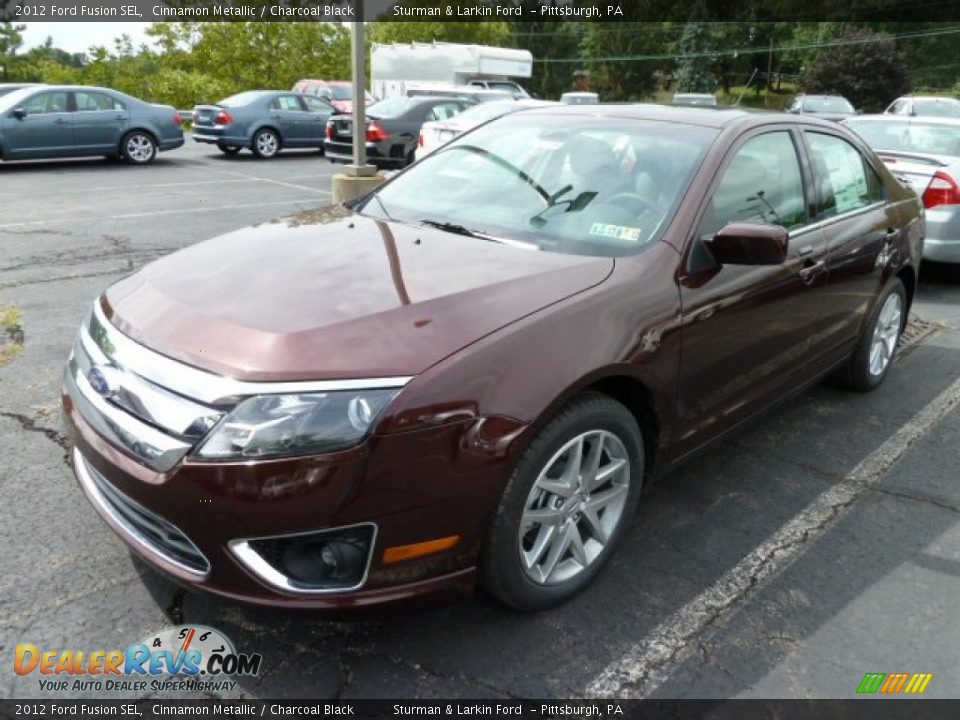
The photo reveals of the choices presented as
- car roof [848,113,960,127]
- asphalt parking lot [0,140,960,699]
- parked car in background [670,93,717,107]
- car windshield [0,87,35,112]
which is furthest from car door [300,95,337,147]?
asphalt parking lot [0,140,960,699]

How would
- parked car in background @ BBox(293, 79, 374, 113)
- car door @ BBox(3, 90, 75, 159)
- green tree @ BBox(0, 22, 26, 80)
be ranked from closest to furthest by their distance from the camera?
car door @ BBox(3, 90, 75, 159) → parked car in background @ BBox(293, 79, 374, 113) → green tree @ BBox(0, 22, 26, 80)

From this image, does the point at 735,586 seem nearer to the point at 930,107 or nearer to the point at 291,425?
the point at 291,425

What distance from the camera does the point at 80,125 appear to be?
14.0 metres

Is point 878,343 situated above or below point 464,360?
below

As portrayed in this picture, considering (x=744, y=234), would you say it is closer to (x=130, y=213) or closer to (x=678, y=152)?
(x=678, y=152)

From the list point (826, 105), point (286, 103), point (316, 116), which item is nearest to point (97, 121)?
point (286, 103)

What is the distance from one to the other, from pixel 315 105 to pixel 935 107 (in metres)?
15.5

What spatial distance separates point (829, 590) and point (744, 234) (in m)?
1.29

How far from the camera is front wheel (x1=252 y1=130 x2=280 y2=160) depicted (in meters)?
17.0

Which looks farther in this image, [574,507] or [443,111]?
[443,111]

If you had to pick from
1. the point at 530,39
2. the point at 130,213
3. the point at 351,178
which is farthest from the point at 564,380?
the point at 530,39

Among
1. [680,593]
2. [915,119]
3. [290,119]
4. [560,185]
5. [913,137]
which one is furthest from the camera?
[290,119]

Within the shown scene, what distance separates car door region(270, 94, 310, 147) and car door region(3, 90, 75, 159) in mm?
4346

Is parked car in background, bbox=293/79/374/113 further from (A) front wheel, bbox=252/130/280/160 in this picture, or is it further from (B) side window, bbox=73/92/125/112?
(B) side window, bbox=73/92/125/112
